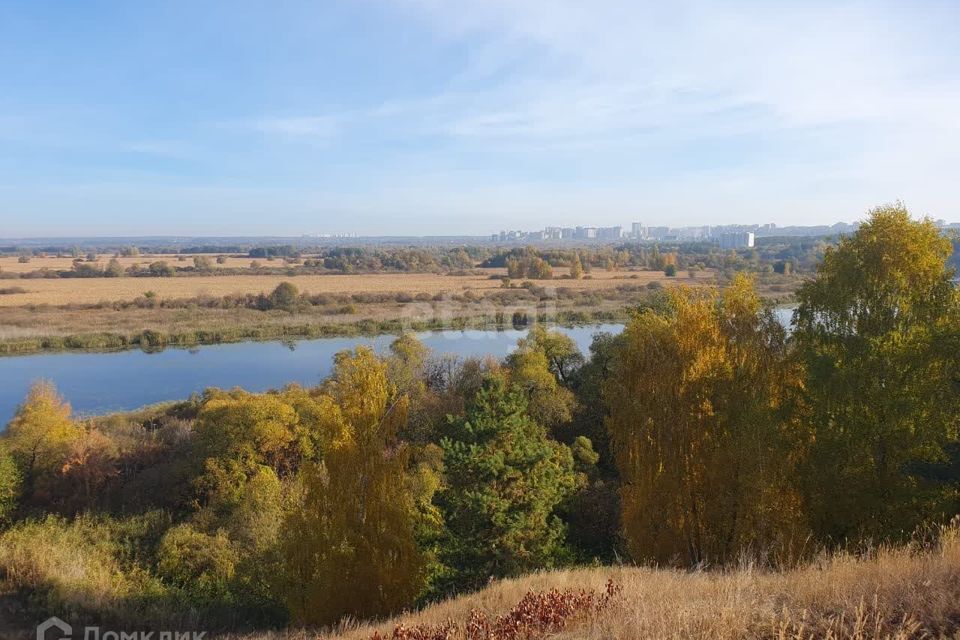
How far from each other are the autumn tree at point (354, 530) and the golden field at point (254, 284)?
166 ft

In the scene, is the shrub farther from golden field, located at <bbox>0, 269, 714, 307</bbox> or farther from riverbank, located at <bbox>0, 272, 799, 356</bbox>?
golden field, located at <bbox>0, 269, 714, 307</bbox>

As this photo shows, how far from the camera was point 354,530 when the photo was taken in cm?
843

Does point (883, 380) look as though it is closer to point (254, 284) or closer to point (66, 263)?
point (254, 284)

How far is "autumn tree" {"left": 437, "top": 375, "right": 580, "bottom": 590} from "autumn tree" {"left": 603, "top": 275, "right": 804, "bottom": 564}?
197 cm

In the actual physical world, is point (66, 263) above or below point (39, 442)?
above

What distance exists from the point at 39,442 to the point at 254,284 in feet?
190

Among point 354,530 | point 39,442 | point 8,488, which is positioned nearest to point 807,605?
point 354,530

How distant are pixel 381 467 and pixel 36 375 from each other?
33255mm

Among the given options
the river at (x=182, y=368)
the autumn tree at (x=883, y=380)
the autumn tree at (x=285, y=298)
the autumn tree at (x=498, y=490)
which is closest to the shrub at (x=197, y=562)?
the autumn tree at (x=498, y=490)

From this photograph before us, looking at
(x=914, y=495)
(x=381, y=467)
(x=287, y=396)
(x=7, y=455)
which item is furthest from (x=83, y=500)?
(x=914, y=495)

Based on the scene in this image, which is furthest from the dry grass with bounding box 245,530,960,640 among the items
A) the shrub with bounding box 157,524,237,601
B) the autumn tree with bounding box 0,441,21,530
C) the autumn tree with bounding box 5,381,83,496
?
the autumn tree with bounding box 5,381,83,496

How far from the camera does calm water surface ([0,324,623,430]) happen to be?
1137 inches

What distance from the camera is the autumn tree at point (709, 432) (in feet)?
26.2

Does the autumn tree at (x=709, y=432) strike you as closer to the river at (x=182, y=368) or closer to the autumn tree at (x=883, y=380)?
the autumn tree at (x=883, y=380)
